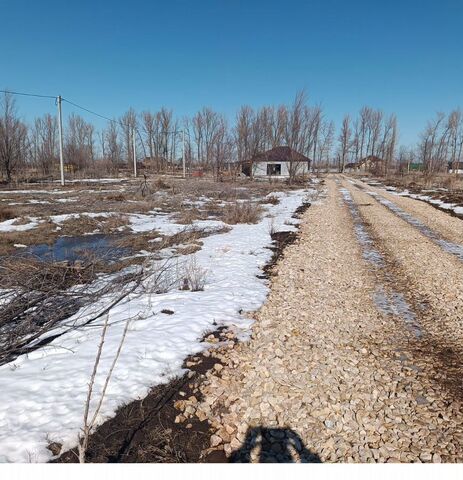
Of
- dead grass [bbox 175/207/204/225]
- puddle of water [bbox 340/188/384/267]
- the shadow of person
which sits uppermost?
dead grass [bbox 175/207/204/225]

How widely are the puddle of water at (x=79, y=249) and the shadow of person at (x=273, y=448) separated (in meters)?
6.38

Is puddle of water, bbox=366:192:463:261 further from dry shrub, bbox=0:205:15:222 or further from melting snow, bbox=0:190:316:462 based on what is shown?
dry shrub, bbox=0:205:15:222

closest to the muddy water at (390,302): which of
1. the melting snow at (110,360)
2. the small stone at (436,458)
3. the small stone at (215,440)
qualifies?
the melting snow at (110,360)

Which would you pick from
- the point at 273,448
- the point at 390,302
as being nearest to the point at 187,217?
the point at 390,302

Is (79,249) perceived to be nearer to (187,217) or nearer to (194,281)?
(194,281)

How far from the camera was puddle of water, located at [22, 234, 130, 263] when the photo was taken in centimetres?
858

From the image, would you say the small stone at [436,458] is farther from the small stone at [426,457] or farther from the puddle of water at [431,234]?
the puddle of water at [431,234]

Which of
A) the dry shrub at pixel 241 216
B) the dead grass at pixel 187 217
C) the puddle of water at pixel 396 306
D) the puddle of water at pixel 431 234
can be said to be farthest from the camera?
the dry shrub at pixel 241 216

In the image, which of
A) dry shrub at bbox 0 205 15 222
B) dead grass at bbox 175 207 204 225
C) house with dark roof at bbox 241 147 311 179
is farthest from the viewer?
house with dark roof at bbox 241 147 311 179

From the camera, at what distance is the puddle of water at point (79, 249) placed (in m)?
8.58

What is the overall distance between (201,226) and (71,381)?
9.98m

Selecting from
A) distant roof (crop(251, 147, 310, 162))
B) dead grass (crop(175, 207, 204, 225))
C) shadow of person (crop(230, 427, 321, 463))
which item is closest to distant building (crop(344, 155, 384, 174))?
distant roof (crop(251, 147, 310, 162))

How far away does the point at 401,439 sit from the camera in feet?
8.90
